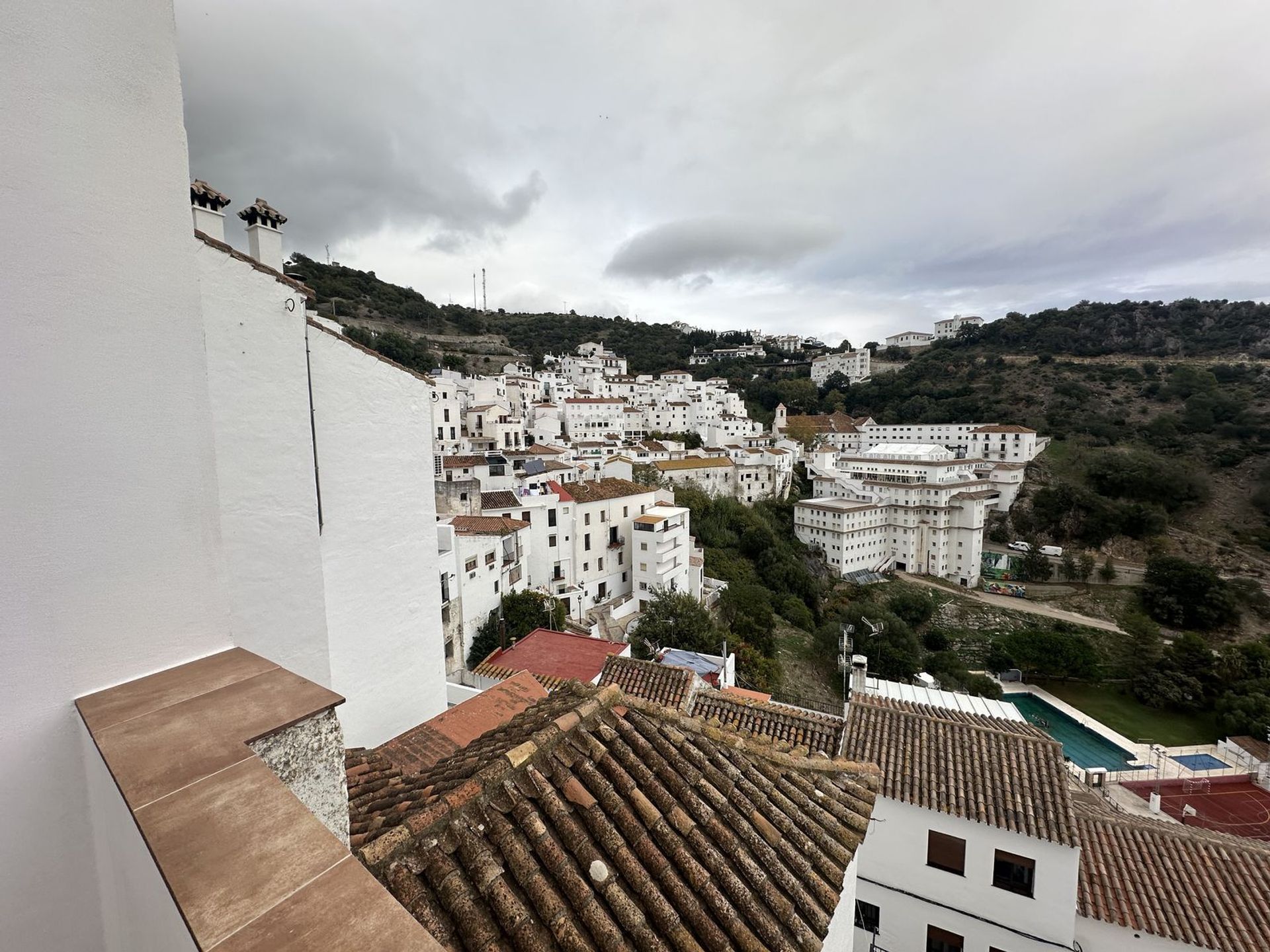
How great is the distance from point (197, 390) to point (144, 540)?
31.2 inches

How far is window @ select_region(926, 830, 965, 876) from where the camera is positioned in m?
7.14

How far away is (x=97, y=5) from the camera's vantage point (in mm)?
2383

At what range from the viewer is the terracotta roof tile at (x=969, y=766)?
689 centimetres

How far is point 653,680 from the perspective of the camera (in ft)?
34.4

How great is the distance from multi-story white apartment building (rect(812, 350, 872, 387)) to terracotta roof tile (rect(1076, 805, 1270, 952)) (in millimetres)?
79238

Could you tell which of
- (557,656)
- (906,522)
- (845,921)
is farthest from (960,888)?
(906,522)

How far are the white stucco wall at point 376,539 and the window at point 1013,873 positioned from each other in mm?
8679

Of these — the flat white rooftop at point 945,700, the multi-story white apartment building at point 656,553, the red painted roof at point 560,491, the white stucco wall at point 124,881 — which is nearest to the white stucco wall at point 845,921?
the white stucco wall at point 124,881

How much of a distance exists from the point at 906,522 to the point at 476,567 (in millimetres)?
42413

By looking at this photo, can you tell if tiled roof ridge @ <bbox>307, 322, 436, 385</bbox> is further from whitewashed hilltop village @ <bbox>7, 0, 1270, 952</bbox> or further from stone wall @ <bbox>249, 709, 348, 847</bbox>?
stone wall @ <bbox>249, 709, 348, 847</bbox>

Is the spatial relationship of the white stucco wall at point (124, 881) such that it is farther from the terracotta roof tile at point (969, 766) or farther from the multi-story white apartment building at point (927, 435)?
the multi-story white apartment building at point (927, 435)

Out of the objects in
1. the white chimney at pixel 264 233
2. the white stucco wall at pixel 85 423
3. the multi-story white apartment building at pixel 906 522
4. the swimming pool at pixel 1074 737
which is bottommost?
the swimming pool at pixel 1074 737

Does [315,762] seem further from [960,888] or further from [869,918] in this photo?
[869,918]

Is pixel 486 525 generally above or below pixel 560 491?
below
